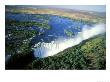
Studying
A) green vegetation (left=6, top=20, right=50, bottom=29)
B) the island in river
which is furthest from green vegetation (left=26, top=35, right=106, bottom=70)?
green vegetation (left=6, top=20, right=50, bottom=29)

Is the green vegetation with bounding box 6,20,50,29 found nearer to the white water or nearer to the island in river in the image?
the island in river

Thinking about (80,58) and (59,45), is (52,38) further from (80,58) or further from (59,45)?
(80,58)

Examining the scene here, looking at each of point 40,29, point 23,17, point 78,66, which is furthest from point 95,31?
point 23,17

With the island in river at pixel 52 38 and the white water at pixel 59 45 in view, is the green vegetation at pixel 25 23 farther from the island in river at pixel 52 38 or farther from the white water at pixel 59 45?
the white water at pixel 59 45

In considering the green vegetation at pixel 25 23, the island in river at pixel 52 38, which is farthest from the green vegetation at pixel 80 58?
the green vegetation at pixel 25 23

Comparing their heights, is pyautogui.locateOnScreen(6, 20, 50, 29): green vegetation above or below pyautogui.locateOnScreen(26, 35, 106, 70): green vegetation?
above

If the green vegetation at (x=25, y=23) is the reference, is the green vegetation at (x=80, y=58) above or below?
below

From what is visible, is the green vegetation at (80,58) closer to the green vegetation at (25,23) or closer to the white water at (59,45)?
the white water at (59,45)
